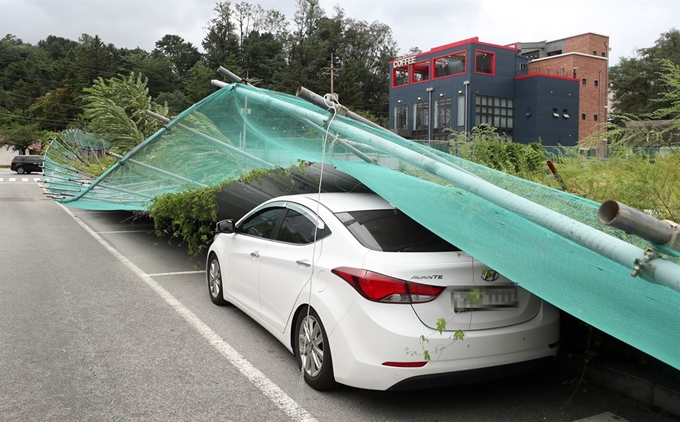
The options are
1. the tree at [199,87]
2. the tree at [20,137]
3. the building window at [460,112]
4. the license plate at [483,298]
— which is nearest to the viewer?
the license plate at [483,298]

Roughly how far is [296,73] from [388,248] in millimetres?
77554

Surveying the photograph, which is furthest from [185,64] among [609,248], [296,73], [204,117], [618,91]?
[609,248]

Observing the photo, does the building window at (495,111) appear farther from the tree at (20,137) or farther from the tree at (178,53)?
the tree at (178,53)

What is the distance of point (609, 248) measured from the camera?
2.53 metres

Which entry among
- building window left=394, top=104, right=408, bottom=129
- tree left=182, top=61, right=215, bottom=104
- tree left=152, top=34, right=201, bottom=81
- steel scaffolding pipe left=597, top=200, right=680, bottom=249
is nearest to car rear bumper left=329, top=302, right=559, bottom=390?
steel scaffolding pipe left=597, top=200, right=680, bottom=249

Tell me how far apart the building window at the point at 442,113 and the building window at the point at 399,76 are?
22.4 ft

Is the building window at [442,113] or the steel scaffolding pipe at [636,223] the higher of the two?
the building window at [442,113]

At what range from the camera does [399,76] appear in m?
66.2

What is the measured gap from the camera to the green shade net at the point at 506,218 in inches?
97.6

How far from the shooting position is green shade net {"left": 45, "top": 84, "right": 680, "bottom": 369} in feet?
8.13

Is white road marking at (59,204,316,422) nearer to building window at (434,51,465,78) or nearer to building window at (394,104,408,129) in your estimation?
building window at (434,51,465,78)

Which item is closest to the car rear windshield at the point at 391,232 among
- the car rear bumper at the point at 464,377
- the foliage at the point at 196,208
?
the car rear bumper at the point at 464,377

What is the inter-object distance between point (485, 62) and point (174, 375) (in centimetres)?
5334

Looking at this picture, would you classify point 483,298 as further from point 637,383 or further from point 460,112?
point 460,112
